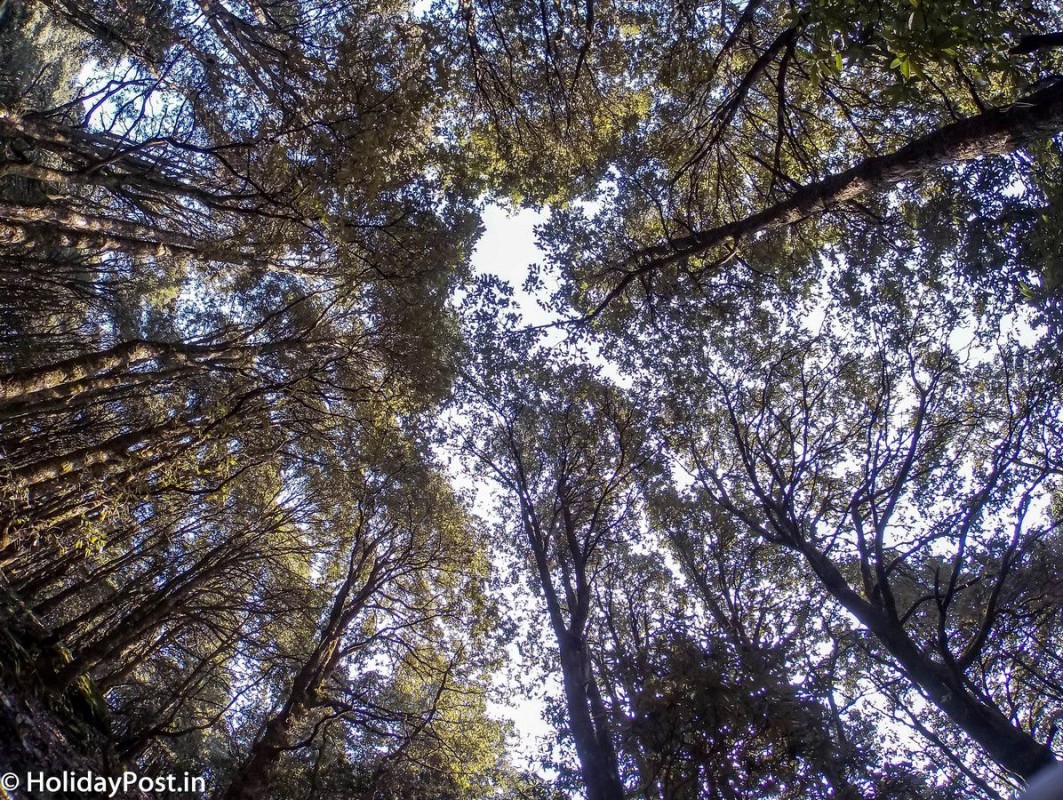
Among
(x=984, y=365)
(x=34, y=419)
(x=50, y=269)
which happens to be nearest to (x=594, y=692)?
(x=984, y=365)

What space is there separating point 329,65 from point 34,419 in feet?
20.5

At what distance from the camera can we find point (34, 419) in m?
8.05

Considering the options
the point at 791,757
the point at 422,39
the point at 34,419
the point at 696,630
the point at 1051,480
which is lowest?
the point at 791,757

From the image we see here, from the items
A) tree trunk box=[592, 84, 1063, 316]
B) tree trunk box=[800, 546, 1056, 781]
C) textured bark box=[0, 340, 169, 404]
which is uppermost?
textured bark box=[0, 340, 169, 404]

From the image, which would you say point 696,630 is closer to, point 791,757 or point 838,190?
point 791,757

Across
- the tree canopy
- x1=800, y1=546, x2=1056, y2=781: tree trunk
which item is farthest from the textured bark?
x1=800, y1=546, x2=1056, y2=781: tree trunk

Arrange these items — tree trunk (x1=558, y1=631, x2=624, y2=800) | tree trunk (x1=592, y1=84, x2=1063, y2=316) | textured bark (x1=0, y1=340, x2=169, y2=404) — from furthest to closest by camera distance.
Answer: tree trunk (x1=558, y1=631, x2=624, y2=800) → textured bark (x1=0, y1=340, x2=169, y2=404) → tree trunk (x1=592, y1=84, x2=1063, y2=316)

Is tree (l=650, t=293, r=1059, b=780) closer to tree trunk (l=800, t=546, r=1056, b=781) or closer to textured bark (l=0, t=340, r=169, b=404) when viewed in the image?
tree trunk (l=800, t=546, r=1056, b=781)

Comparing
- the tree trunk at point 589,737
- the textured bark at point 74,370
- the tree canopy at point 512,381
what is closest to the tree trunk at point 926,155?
the tree canopy at point 512,381

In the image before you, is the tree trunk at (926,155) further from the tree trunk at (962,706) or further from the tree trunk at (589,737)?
the tree trunk at (589,737)

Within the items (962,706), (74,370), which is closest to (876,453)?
(962,706)

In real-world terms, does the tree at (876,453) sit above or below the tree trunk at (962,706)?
above

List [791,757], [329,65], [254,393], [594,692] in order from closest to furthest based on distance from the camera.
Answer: [791,757], [254,393], [329,65], [594,692]

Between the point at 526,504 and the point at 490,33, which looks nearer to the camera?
the point at 490,33
